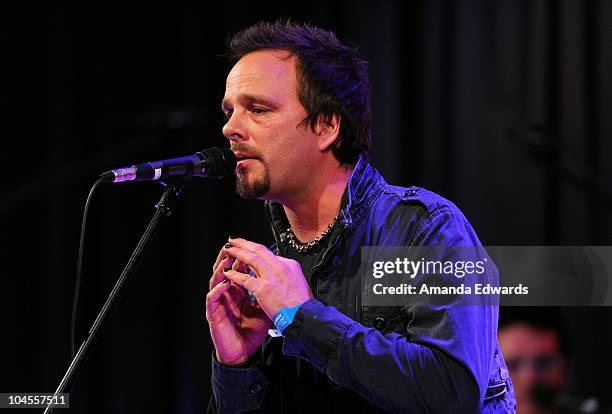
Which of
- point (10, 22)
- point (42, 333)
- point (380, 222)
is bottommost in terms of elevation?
point (42, 333)

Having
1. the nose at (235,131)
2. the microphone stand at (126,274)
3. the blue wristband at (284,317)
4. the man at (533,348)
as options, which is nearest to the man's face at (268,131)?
the nose at (235,131)

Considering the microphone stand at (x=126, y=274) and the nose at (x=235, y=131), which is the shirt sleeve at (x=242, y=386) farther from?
the nose at (x=235, y=131)

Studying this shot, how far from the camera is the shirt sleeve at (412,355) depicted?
1.68 meters

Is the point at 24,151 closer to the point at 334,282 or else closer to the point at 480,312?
the point at 334,282

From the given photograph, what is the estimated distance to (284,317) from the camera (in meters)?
1.78

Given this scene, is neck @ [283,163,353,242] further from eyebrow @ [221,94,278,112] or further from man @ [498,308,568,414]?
man @ [498,308,568,414]

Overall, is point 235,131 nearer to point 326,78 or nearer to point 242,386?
point 326,78

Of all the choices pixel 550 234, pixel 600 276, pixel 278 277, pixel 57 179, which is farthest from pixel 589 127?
pixel 57 179

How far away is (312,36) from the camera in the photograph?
7.66ft

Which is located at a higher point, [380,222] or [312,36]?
[312,36]

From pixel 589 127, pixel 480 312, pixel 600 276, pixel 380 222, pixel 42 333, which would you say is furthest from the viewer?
pixel 42 333

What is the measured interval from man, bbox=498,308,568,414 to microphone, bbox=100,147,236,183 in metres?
1.18

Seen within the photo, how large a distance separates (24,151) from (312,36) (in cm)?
227

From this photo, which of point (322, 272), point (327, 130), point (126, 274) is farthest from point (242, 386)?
point (327, 130)
